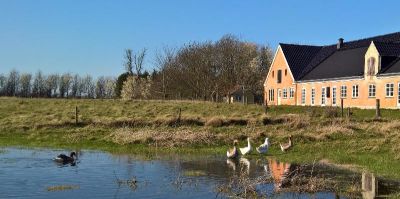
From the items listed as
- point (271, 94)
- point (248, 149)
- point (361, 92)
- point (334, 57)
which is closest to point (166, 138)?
point (248, 149)

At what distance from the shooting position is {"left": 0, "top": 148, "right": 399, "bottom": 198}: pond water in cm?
1434

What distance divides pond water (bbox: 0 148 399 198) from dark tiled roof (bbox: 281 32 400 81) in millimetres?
34773

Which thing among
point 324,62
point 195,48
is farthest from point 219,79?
point 324,62

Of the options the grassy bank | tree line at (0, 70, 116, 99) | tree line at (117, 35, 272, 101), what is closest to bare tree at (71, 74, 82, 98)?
tree line at (0, 70, 116, 99)

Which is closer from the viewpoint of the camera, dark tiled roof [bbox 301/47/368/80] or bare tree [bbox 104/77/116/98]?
dark tiled roof [bbox 301/47/368/80]

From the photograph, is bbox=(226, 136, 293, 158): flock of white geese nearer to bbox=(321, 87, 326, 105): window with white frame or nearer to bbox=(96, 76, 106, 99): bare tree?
bbox=(321, 87, 326, 105): window with white frame

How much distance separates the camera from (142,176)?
17312 millimetres

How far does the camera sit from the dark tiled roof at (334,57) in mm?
53547

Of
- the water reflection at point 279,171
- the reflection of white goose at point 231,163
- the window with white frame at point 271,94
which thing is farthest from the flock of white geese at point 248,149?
the window with white frame at point 271,94

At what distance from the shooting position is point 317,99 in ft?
203

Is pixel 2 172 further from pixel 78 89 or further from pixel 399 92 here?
pixel 78 89

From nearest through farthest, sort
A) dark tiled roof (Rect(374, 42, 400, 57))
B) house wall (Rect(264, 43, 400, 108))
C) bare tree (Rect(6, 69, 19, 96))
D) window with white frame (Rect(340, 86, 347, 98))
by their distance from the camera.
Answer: house wall (Rect(264, 43, 400, 108))
dark tiled roof (Rect(374, 42, 400, 57))
window with white frame (Rect(340, 86, 347, 98))
bare tree (Rect(6, 69, 19, 96))

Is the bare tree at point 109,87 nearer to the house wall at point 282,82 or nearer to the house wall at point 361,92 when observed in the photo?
the house wall at point 282,82

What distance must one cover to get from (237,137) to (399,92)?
1042 inches
